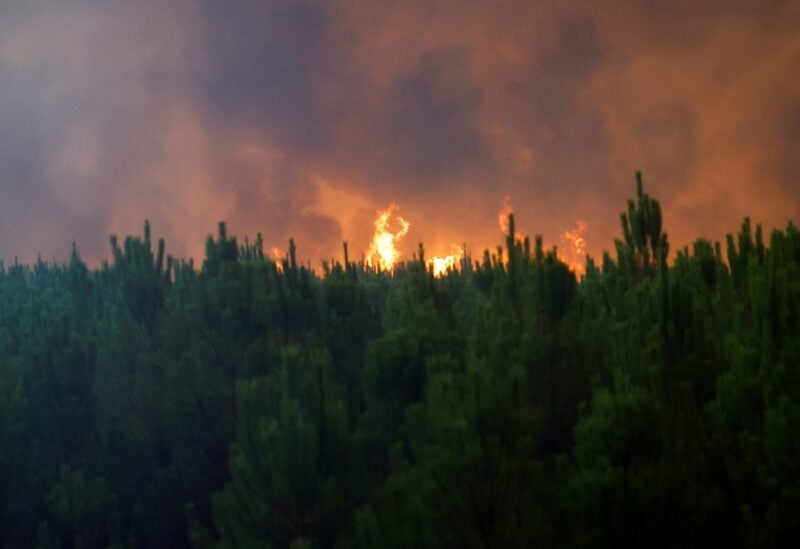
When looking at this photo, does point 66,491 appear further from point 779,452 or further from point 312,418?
point 779,452

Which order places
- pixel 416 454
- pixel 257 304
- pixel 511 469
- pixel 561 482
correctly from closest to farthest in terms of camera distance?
pixel 511 469
pixel 561 482
pixel 416 454
pixel 257 304

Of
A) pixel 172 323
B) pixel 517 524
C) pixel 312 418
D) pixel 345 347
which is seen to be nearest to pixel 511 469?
pixel 517 524

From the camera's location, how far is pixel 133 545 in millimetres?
8273

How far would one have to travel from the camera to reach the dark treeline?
5.29 metres

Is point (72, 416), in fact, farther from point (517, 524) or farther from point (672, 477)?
point (672, 477)

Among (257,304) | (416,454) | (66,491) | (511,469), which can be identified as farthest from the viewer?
(257,304)

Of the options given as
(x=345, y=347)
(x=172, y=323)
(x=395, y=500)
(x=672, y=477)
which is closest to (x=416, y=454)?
(x=395, y=500)

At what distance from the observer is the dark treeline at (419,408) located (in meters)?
5.29

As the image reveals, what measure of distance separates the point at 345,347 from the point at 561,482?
14.1ft

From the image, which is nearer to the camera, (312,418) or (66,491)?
(312,418)

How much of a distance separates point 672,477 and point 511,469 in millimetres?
1074

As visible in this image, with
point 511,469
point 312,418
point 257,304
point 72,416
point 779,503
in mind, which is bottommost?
point 779,503

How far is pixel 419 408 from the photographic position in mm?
6281

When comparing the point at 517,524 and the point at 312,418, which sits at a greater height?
the point at 312,418
